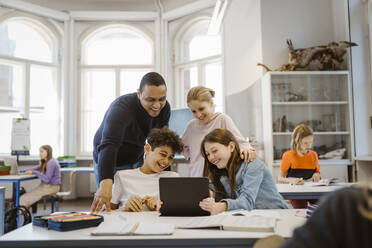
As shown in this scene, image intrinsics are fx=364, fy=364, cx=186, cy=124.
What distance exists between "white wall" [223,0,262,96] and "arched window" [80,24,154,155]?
198 cm

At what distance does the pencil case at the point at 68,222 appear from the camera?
1.41 metres

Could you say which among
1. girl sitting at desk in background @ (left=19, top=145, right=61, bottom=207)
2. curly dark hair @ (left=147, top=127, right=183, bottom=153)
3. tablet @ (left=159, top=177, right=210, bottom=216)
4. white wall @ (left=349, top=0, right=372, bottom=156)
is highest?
white wall @ (left=349, top=0, right=372, bottom=156)

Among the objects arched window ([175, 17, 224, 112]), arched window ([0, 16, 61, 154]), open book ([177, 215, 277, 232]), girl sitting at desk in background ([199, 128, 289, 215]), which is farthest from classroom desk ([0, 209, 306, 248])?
arched window ([0, 16, 61, 154])

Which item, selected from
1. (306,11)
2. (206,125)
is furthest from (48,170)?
(306,11)

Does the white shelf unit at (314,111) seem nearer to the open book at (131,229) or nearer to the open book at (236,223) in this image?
the open book at (236,223)

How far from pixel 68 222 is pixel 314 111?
3.95 meters

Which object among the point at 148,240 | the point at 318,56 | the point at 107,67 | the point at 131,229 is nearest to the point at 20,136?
the point at 107,67

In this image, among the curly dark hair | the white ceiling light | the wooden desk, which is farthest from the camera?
the white ceiling light

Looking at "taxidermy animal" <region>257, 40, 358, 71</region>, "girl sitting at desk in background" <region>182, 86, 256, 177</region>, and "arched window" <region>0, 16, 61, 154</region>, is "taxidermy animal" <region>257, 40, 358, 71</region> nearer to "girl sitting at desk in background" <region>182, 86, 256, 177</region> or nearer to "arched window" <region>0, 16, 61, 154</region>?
"girl sitting at desk in background" <region>182, 86, 256, 177</region>

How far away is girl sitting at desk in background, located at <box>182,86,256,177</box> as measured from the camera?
259 centimetres

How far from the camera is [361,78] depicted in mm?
4848

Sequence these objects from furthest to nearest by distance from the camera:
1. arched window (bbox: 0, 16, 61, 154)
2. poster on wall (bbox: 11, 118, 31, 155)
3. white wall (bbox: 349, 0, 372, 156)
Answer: arched window (bbox: 0, 16, 61, 154) < poster on wall (bbox: 11, 118, 31, 155) < white wall (bbox: 349, 0, 372, 156)

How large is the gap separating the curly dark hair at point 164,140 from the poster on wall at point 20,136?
198 inches

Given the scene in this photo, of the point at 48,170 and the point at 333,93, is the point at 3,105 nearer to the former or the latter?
the point at 48,170
